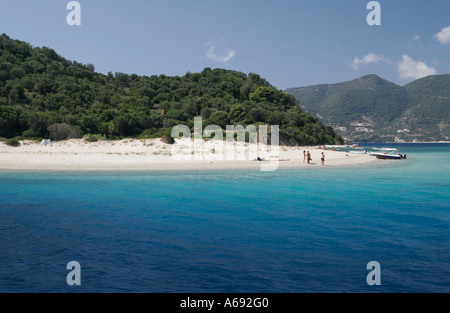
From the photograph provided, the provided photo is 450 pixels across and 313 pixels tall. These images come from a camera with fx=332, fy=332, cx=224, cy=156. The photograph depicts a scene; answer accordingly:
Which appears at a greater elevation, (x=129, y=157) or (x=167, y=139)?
(x=167, y=139)

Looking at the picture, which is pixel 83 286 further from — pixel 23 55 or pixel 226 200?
pixel 23 55

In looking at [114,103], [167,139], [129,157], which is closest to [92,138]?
[167,139]

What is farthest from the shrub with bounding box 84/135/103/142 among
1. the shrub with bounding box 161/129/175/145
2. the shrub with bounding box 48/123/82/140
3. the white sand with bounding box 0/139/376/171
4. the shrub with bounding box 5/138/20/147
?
the shrub with bounding box 161/129/175/145

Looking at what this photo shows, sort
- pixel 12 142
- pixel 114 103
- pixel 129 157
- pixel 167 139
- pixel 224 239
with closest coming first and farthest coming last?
1. pixel 224 239
2. pixel 129 157
3. pixel 12 142
4. pixel 167 139
5. pixel 114 103

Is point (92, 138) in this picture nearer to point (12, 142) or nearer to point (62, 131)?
point (62, 131)

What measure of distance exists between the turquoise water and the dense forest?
99.3ft

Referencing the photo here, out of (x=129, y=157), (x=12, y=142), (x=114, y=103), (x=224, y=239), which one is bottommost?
(x=224, y=239)

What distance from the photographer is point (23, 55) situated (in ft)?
268

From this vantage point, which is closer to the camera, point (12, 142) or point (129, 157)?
point (129, 157)

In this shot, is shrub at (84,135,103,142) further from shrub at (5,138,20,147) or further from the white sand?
shrub at (5,138,20,147)

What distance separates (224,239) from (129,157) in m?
30.0

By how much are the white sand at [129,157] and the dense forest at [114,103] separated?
4488mm

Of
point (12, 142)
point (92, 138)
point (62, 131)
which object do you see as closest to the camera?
point (12, 142)

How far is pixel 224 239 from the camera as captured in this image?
10641mm
